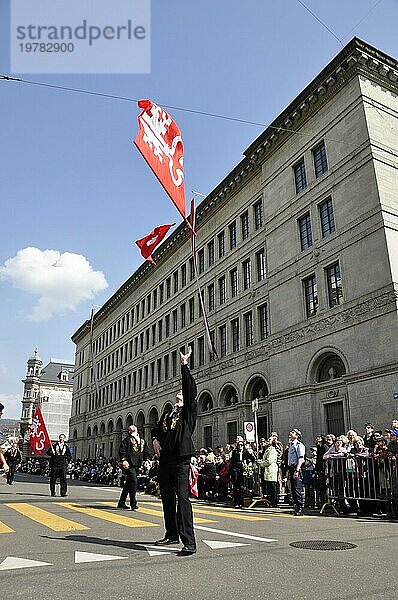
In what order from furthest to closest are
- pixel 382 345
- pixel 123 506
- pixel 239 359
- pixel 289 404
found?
pixel 239 359 < pixel 289 404 < pixel 382 345 < pixel 123 506

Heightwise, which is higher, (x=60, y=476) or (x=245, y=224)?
(x=245, y=224)

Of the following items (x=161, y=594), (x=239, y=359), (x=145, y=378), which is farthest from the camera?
(x=145, y=378)

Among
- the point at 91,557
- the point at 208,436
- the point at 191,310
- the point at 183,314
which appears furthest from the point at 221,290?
the point at 91,557

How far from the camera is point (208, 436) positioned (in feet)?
116

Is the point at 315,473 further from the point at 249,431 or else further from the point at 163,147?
the point at 163,147

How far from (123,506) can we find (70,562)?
25.8 ft

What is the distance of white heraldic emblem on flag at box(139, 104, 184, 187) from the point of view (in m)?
15.3

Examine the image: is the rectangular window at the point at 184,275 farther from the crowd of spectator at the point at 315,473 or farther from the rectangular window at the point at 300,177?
the crowd of spectator at the point at 315,473

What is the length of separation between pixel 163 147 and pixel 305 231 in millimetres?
13197

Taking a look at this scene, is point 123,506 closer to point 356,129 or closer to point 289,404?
point 289,404

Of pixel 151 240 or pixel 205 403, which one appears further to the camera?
pixel 205 403

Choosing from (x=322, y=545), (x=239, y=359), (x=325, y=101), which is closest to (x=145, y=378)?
(x=239, y=359)

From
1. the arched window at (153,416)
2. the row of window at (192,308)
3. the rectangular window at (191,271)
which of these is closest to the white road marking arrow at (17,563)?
the row of window at (192,308)

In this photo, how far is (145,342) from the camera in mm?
51406
